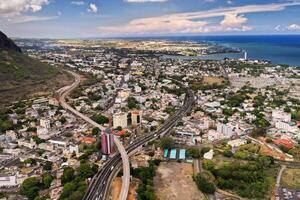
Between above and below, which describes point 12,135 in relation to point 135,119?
below

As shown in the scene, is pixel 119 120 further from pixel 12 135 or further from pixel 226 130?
pixel 226 130

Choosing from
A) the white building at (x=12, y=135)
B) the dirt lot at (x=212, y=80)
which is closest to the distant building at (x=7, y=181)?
the white building at (x=12, y=135)

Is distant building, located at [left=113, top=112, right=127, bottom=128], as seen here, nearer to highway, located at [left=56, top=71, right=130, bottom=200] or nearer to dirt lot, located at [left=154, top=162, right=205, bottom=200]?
highway, located at [left=56, top=71, right=130, bottom=200]

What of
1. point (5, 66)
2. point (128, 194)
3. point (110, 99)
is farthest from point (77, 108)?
point (5, 66)

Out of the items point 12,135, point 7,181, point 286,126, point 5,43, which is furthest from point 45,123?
point 5,43

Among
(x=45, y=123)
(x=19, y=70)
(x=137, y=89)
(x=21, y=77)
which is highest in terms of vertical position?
(x=19, y=70)

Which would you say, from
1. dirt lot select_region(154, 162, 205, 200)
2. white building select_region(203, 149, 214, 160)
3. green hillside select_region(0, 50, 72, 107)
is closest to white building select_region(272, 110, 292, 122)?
white building select_region(203, 149, 214, 160)

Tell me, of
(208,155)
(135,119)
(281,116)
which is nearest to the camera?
(208,155)

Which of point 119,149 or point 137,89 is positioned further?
point 137,89
